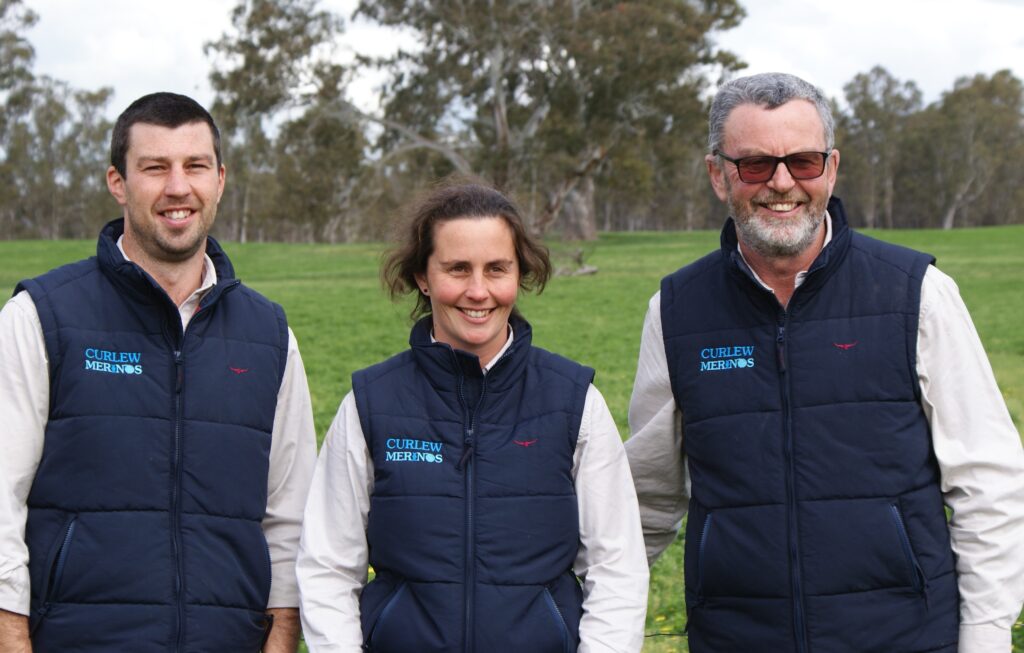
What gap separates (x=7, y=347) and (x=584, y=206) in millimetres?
45638

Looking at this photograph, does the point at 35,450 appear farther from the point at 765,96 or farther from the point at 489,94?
the point at 489,94

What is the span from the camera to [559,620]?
2.58m

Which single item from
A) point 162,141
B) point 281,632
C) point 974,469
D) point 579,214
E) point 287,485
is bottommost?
point 281,632

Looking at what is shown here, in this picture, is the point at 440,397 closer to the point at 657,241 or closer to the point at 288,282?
the point at 288,282

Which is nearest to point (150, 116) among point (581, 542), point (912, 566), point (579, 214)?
point (581, 542)

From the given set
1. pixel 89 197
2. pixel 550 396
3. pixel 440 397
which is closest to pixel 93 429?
pixel 440 397

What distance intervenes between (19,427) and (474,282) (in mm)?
1134

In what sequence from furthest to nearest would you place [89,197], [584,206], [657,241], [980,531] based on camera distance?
[89,197], [584,206], [657,241], [980,531]

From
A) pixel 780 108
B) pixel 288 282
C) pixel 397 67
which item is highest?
pixel 397 67

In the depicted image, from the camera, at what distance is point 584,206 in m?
47.8

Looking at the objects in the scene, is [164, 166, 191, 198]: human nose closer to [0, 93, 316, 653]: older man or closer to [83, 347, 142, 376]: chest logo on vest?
[0, 93, 316, 653]: older man

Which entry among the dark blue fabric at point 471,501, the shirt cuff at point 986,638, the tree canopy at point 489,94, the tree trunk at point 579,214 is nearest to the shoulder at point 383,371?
the dark blue fabric at point 471,501

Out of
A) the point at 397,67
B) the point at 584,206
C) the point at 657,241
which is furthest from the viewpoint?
the point at 584,206

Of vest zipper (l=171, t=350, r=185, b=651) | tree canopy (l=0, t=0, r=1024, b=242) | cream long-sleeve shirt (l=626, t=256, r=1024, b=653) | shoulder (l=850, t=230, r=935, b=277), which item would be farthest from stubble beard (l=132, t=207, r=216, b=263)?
tree canopy (l=0, t=0, r=1024, b=242)
